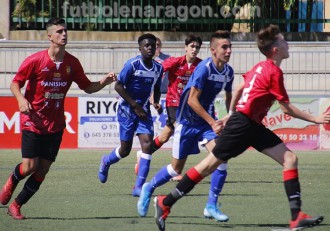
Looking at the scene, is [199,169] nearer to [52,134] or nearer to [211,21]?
[52,134]

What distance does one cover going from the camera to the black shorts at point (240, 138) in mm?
8852

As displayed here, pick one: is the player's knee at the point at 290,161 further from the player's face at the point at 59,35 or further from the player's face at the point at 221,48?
the player's face at the point at 59,35

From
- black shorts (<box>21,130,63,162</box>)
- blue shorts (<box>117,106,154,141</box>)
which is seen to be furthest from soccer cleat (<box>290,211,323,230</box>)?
blue shorts (<box>117,106,154,141</box>)

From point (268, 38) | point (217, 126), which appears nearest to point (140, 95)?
point (217, 126)

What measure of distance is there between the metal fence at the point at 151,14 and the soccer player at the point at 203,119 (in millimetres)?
12429

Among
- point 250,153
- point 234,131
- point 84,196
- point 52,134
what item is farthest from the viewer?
point 250,153

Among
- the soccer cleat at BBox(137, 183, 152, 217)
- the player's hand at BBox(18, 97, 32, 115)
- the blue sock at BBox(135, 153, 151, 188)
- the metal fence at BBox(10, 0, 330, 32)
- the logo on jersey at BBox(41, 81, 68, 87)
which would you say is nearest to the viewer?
the player's hand at BBox(18, 97, 32, 115)

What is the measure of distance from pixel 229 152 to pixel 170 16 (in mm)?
14335

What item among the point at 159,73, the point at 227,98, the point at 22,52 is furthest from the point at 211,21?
the point at 227,98

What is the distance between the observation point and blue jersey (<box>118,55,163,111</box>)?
12328 millimetres

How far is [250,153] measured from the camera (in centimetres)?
1880

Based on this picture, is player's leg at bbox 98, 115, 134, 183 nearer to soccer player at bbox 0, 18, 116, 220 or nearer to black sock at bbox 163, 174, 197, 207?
soccer player at bbox 0, 18, 116, 220

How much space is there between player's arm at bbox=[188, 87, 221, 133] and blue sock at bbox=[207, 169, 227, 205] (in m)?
0.70

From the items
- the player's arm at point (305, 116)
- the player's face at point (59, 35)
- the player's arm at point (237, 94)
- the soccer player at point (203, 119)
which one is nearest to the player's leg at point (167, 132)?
the soccer player at point (203, 119)
